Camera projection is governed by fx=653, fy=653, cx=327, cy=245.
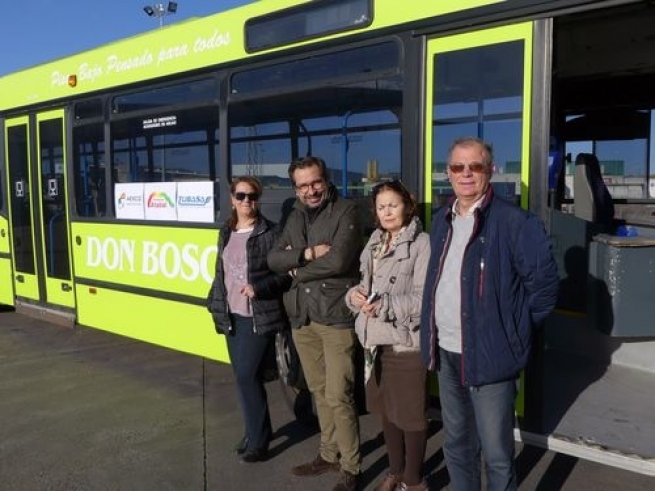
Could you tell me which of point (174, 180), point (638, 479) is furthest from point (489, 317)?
point (174, 180)

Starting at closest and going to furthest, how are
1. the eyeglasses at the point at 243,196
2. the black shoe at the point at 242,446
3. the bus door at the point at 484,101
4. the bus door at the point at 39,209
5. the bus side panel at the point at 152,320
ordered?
the bus door at the point at 484,101 → the eyeglasses at the point at 243,196 → the black shoe at the point at 242,446 → the bus side panel at the point at 152,320 → the bus door at the point at 39,209

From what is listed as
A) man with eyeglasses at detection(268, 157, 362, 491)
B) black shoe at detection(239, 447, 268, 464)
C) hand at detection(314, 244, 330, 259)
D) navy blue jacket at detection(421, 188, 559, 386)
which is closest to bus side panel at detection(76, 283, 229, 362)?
black shoe at detection(239, 447, 268, 464)

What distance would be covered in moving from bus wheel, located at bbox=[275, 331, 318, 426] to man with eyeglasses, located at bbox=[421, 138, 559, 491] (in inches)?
68.2

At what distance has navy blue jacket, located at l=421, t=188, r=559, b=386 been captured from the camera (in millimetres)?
2357

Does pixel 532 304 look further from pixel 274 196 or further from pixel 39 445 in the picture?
pixel 39 445

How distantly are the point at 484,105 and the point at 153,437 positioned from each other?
9.27 ft

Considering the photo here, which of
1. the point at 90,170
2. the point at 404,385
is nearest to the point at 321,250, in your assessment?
the point at 404,385

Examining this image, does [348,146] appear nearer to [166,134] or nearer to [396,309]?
[396,309]

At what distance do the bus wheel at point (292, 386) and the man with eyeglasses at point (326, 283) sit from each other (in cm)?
89

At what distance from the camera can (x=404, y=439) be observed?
10.2ft

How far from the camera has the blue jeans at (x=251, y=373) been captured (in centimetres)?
350

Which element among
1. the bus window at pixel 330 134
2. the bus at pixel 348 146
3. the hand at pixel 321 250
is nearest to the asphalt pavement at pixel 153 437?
the bus at pixel 348 146

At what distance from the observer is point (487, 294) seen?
2.38 m

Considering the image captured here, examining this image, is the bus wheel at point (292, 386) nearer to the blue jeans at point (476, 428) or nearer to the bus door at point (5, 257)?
the blue jeans at point (476, 428)
